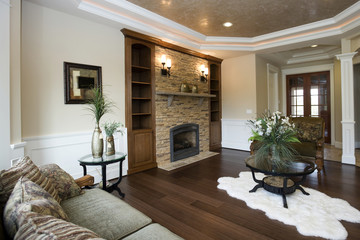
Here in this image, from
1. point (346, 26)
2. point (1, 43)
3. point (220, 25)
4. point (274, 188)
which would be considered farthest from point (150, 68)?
point (346, 26)

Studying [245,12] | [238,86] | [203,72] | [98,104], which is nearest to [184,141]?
[203,72]

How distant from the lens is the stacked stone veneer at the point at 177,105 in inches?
176

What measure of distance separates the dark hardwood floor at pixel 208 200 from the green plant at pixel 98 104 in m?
1.25

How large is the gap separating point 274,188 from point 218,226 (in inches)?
41.4

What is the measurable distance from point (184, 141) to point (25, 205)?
459 centimetres

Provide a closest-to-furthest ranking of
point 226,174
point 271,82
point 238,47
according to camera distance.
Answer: point 226,174 < point 238,47 < point 271,82

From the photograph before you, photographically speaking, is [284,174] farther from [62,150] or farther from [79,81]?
[79,81]

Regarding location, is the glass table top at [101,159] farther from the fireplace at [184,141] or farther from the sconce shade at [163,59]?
the sconce shade at [163,59]

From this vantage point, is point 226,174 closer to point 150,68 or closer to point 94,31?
point 150,68

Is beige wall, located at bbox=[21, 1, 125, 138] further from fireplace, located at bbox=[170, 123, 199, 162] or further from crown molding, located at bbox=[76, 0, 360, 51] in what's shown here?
fireplace, located at bbox=[170, 123, 199, 162]

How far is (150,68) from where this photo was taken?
14.0 feet

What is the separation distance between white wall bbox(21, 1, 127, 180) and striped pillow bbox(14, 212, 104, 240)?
251 centimetres

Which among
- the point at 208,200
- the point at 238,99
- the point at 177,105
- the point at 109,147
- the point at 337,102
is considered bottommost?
the point at 208,200

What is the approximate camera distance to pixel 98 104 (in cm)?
260
